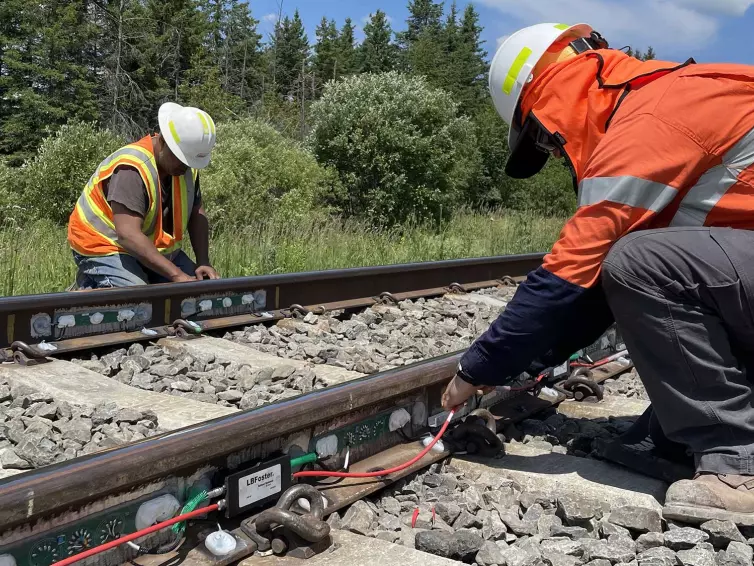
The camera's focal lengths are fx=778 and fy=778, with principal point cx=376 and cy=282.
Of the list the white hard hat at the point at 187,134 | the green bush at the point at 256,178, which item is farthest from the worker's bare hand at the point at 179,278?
the green bush at the point at 256,178

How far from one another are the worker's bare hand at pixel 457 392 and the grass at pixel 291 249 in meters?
4.51

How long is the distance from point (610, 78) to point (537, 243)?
10.5m

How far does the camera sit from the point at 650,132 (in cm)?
250

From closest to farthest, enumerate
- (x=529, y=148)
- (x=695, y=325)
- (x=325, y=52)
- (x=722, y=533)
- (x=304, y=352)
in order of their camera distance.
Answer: (x=722, y=533), (x=695, y=325), (x=529, y=148), (x=304, y=352), (x=325, y=52)

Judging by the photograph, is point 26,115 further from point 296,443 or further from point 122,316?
point 296,443

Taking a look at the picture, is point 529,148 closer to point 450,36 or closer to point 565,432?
point 565,432

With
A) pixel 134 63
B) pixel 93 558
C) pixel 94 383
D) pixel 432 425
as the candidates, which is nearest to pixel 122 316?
pixel 94 383

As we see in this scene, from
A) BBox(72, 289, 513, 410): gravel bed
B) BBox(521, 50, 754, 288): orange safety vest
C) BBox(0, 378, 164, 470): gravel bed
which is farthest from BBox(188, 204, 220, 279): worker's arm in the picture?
BBox(521, 50, 754, 288): orange safety vest

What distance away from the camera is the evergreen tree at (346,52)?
79.8m

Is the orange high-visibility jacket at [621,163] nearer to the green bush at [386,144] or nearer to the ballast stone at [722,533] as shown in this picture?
the ballast stone at [722,533]

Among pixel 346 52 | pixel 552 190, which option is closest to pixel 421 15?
pixel 346 52

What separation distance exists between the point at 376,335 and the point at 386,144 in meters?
14.8

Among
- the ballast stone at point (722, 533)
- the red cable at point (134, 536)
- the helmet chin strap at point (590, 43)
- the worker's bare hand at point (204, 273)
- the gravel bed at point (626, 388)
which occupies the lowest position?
the gravel bed at point (626, 388)

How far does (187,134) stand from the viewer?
546 centimetres
